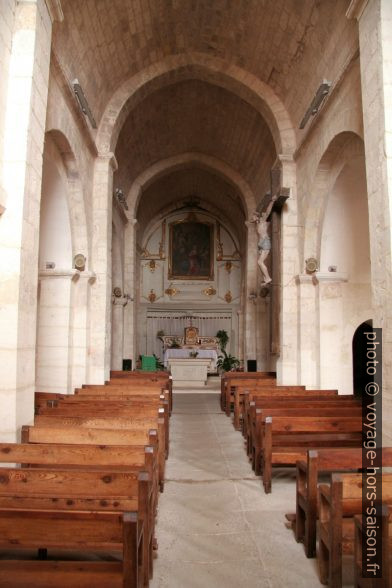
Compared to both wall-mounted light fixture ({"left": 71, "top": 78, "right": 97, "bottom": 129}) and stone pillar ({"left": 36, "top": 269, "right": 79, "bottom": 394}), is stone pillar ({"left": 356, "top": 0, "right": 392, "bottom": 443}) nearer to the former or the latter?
wall-mounted light fixture ({"left": 71, "top": 78, "right": 97, "bottom": 129})

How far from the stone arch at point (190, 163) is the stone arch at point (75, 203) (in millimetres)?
6486

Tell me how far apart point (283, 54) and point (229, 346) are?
1366cm

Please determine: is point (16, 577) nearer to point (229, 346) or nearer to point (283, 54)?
point (283, 54)

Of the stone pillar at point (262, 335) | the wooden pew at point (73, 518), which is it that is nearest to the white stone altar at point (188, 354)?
the stone pillar at point (262, 335)

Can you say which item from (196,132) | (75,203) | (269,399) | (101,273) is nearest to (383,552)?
(269,399)

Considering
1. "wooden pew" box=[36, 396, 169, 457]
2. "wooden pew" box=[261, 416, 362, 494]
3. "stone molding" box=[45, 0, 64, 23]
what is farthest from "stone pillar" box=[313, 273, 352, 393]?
"stone molding" box=[45, 0, 64, 23]

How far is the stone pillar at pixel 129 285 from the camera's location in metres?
15.9

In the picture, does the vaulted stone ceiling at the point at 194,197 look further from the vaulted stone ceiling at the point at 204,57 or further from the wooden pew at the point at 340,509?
the wooden pew at the point at 340,509

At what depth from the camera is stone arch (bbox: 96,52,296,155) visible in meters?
10.7

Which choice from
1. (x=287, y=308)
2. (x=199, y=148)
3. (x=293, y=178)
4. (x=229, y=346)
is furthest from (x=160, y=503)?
(x=229, y=346)

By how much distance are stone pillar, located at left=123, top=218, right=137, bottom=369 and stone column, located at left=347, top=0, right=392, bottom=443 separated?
10.9 m

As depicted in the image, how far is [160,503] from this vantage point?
16.1 ft

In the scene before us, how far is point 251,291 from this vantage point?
16.8 m

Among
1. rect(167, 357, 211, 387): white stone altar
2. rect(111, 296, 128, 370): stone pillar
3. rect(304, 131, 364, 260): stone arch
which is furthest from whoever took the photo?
rect(167, 357, 211, 387): white stone altar
